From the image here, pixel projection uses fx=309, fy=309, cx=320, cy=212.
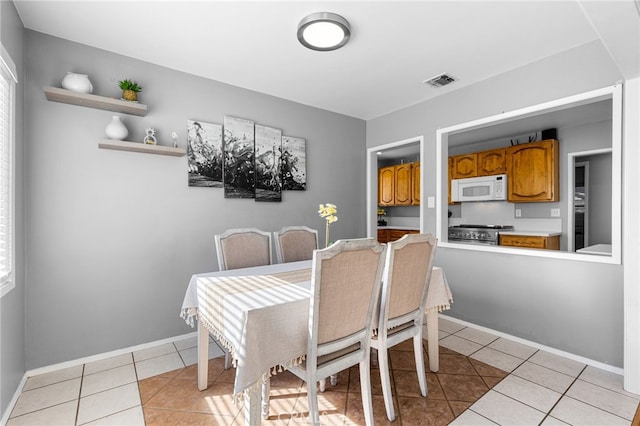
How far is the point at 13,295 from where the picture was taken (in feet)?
6.36

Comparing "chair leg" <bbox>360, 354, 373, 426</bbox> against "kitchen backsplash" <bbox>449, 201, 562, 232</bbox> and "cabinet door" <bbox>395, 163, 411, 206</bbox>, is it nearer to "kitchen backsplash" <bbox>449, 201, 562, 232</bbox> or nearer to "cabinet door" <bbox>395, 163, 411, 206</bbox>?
"kitchen backsplash" <bbox>449, 201, 562, 232</bbox>

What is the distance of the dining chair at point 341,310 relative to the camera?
1392 mm

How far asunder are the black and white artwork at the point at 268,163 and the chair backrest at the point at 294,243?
778 mm

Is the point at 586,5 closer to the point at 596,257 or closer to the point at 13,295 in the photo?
the point at 596,257

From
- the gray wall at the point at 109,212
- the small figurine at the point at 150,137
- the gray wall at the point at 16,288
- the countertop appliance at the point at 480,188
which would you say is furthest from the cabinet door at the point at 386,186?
the gray wall at the point at 16,288

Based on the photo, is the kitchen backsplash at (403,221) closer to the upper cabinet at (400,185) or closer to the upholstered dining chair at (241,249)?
the upper cabinet at (400,185)

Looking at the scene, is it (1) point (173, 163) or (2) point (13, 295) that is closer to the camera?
(2) point (13, 295)

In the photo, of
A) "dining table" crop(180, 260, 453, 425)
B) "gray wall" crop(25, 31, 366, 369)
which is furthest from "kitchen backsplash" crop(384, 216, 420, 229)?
"dining table" crop(180, 260, 453, 425)

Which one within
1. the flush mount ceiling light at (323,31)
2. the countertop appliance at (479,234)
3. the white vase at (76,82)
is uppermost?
the flush mount ceiling light at (323,31)

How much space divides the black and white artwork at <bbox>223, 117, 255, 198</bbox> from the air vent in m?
1.89

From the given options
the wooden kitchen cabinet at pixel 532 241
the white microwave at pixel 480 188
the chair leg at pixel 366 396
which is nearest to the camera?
the chair leg at pixel 366 396

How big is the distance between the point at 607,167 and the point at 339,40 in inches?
173

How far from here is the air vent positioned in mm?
3008

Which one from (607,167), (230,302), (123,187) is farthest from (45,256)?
(607,167)
